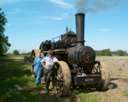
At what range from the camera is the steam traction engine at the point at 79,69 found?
1330 centimetres

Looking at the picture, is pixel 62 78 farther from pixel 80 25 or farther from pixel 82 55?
pixel 80 25

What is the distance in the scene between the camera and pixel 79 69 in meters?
14.3

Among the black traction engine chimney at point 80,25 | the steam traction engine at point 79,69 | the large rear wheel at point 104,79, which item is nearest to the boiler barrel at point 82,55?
the steam traction engine at point 79,69

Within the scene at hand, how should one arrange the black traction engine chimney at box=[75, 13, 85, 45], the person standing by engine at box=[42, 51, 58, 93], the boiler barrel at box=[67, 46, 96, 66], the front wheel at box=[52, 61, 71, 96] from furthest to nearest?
the person standing by engine at box=[42, 51, 58, 93]
the black traction engine chimney at box=[75, 13, 85, 45]
the boiler barrel at box=[67, 46, 96, 66]
the front wheel at box=[52, 61, 71, 96]

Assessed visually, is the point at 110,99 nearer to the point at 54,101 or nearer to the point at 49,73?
the point at 54,101

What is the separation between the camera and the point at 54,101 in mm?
12906

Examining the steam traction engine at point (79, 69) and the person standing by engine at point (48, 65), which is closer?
the steam traction engine at point (79, 69)

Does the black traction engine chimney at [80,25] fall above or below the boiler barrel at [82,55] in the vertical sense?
above

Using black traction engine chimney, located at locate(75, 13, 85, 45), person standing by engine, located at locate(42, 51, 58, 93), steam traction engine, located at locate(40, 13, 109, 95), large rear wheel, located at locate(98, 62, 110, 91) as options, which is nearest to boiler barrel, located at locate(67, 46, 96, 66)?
steam traction engine, located at locate(40, 13, 109, 95)

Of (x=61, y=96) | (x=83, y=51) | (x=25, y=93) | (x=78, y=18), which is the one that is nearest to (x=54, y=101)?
(x=61, y=96)

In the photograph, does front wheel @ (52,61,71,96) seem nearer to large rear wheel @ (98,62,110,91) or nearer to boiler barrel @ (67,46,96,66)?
boiler barrel @ (67,46,96,66)

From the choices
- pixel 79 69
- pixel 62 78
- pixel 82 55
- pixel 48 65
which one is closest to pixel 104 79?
pixel 79 69

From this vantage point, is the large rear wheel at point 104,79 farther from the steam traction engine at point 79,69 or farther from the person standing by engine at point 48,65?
the person standing by engine at point 48,65

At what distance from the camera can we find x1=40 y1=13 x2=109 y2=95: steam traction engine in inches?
523
